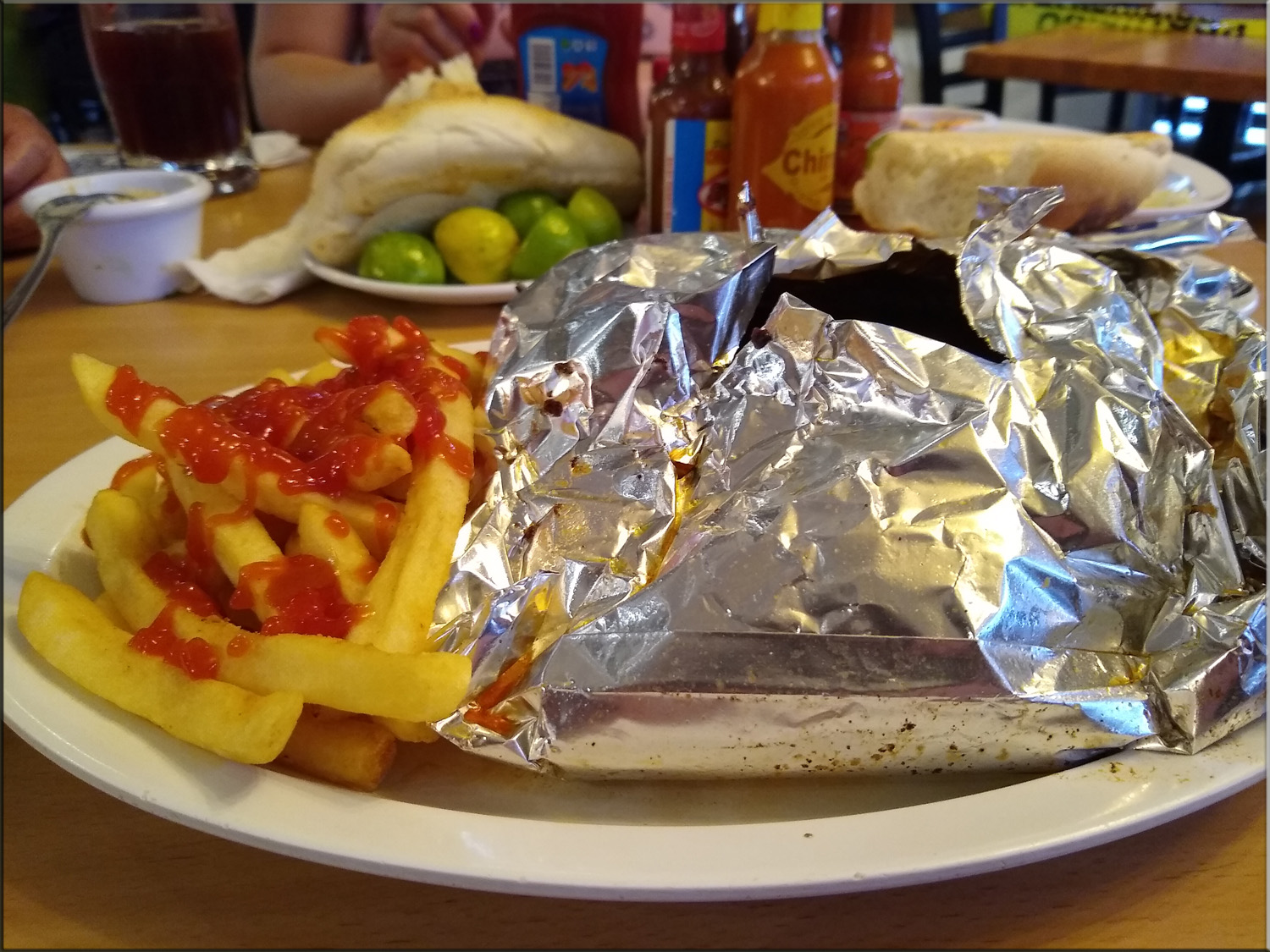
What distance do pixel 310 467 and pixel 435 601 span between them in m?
0.16

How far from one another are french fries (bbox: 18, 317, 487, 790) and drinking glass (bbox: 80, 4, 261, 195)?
1.46m

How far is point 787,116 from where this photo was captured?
52.4 inches

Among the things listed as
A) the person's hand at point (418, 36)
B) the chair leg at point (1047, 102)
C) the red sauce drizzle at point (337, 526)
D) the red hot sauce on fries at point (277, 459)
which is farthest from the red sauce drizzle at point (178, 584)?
the chair leg at point (1047, 102)

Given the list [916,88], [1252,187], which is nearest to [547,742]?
[1252,187]

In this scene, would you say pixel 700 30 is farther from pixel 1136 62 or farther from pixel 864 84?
pixel 1136 62

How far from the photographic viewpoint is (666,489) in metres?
0.69

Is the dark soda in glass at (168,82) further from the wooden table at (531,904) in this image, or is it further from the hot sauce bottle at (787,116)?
the wooden table at (531,904)

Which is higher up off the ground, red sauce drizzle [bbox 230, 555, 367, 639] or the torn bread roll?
the torn bread roll

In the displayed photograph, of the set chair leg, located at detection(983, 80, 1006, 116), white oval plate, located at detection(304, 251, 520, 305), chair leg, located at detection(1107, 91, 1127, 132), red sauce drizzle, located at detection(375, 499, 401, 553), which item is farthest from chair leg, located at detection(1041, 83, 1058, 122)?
red sauce drizzle, located at detection(375, 499, 401, 553)

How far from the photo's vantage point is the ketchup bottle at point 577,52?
1747mm

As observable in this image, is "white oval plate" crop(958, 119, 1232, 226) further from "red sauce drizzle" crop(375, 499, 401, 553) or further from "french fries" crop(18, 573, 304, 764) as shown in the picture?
"french fries" crop(18, 573, 304, 764)

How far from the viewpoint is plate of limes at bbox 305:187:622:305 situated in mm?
1461

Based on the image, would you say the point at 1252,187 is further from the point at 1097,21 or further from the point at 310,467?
the point at 310,467

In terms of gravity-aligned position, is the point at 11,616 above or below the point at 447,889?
above
